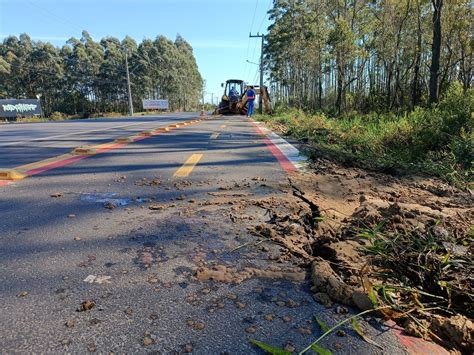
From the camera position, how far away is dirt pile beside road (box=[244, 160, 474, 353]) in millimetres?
1642

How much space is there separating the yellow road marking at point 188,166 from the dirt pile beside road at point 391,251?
1.65 metres

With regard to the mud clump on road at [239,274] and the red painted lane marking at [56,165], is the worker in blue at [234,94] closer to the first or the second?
the red painted lane marking at [56,165]

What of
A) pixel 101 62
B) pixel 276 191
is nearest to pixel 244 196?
pixel 276 191

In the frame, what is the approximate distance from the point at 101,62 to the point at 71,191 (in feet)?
232

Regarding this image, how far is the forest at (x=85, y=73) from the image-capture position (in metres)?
59.8

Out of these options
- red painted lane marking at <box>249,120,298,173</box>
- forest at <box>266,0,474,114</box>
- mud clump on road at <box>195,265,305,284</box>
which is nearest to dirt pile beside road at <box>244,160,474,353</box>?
mud clump on road at <box>195,265,305,284</box>

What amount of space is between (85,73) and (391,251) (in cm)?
6997

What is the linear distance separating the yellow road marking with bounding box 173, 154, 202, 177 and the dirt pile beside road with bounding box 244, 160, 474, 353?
1650mm

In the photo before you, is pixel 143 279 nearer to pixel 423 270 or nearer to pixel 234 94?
pixel 423 270

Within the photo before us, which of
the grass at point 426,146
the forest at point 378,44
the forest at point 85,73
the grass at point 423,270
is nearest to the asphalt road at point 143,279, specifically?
the grass at point 423,270

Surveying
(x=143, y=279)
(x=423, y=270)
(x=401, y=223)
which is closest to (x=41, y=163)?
(x=143, y=279)

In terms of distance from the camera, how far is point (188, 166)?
5.40m

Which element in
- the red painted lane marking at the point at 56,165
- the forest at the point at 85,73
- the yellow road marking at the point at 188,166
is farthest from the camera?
the forest at the point at 85,73

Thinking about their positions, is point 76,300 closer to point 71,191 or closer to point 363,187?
point 71,191
